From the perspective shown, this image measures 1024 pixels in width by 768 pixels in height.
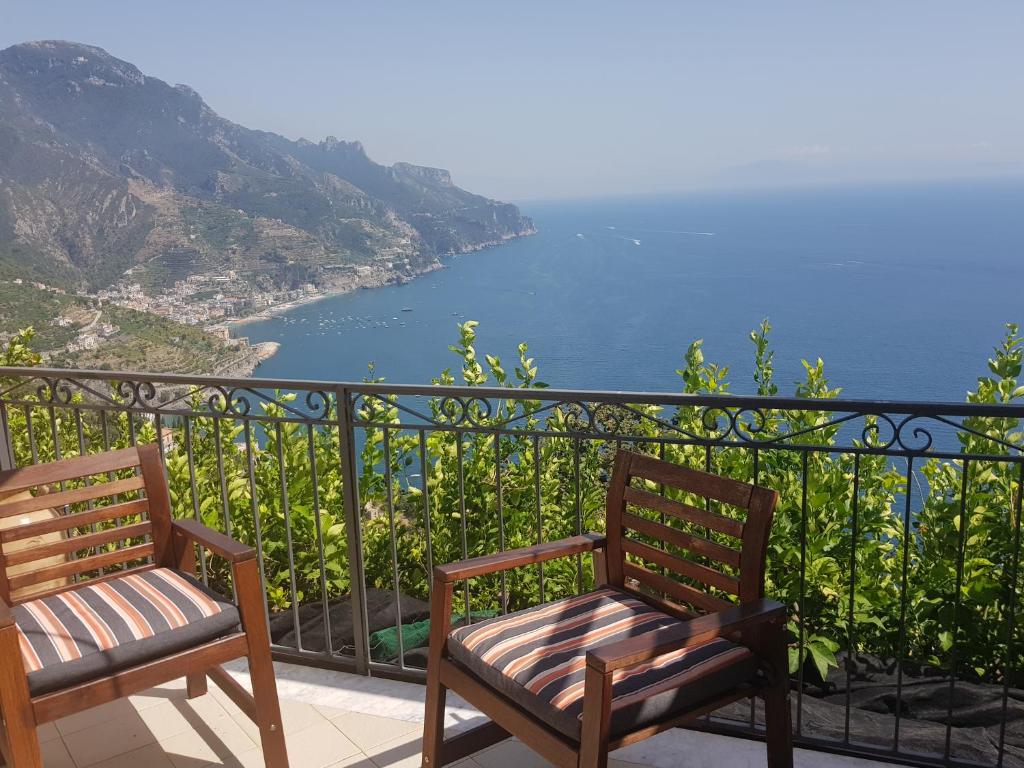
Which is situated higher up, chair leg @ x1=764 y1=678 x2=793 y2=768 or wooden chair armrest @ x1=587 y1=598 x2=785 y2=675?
wooden chair armrest @ x1=587 y1=598 x2=785 y2=675

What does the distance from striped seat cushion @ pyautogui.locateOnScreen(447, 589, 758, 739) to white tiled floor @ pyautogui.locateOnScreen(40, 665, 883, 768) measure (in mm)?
550

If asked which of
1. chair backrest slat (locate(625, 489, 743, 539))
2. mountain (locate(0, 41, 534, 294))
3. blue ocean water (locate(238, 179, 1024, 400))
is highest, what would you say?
mountain (locate(0, 41, 534, 294))

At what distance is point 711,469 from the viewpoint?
2.94 m

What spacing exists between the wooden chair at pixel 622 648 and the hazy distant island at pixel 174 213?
2089 centimetres

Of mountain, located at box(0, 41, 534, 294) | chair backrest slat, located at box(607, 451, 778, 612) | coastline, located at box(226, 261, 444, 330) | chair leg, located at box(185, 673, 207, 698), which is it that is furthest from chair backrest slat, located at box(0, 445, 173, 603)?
coastline, located at box(226, 261, 444, 330)

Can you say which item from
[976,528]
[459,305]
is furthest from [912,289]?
[976,528]

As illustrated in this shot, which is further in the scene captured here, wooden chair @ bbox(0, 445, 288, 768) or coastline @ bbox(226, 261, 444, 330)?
coastline @ bbox(226, 261, 444, 330)

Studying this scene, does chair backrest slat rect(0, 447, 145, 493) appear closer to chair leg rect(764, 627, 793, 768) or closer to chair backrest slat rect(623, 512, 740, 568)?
chair backrest slat rect(623, 512, 740, 568)

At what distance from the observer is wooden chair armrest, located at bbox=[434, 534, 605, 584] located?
2.00 m

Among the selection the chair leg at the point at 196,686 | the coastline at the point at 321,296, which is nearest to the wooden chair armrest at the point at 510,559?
the chair leg at the point at 196,686

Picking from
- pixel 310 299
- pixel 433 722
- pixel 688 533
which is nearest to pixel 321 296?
pixel 310 299

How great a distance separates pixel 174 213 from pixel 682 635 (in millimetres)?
39288

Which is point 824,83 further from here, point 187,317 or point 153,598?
point 153,598

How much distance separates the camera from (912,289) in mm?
44344
